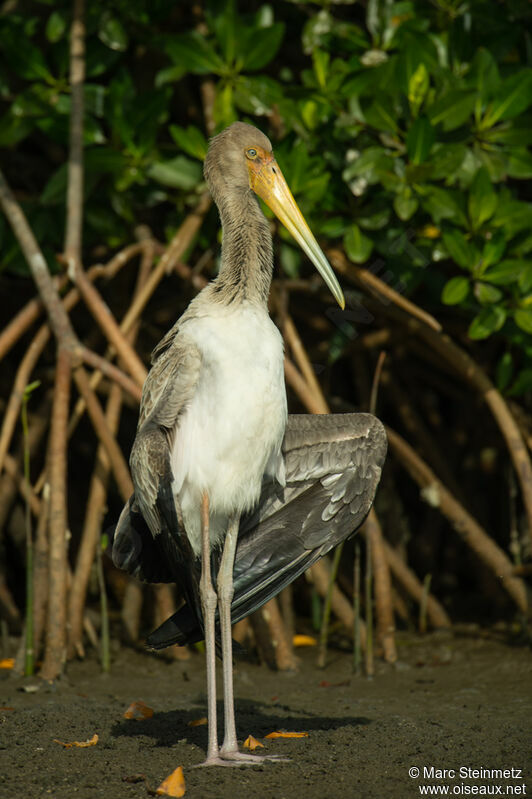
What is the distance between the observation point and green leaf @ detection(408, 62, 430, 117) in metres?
6.55

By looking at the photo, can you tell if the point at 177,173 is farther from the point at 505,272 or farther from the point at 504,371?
the point at 504,371

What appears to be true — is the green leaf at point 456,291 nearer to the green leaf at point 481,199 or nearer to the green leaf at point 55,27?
the green leaf at point 481,199

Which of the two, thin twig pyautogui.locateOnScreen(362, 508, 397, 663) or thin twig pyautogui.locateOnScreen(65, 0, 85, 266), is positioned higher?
thin twig pyautogui.locateOnScreen(65, 0, 85, 266)

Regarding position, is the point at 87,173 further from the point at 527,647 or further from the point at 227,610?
the point at 527,647

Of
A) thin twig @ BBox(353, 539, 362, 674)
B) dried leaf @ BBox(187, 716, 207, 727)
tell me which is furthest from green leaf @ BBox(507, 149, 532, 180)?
dried leaf @ BBox(187, 716, 207, 727)

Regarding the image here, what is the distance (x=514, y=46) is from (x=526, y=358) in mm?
2267

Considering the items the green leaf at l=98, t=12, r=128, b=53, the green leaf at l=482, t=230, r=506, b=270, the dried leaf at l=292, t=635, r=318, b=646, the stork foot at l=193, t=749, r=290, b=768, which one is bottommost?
the stork foot at l=193, t=749, r=290, b=768

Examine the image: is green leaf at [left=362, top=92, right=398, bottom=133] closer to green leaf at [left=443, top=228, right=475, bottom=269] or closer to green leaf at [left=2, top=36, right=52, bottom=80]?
green leaf at [left=443, top=228, right=475, bottom=269]

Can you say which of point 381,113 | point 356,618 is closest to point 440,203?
point 381,113

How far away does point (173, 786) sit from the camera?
4156 millimetres

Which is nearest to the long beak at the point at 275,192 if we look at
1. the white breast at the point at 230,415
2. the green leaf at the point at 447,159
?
the white breast at the point at 230,415

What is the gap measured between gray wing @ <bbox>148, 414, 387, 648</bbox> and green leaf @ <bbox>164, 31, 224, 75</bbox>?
112 inches

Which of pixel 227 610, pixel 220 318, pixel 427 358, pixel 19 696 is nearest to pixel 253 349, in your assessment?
pixel 220 318

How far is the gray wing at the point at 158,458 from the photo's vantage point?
479cm
